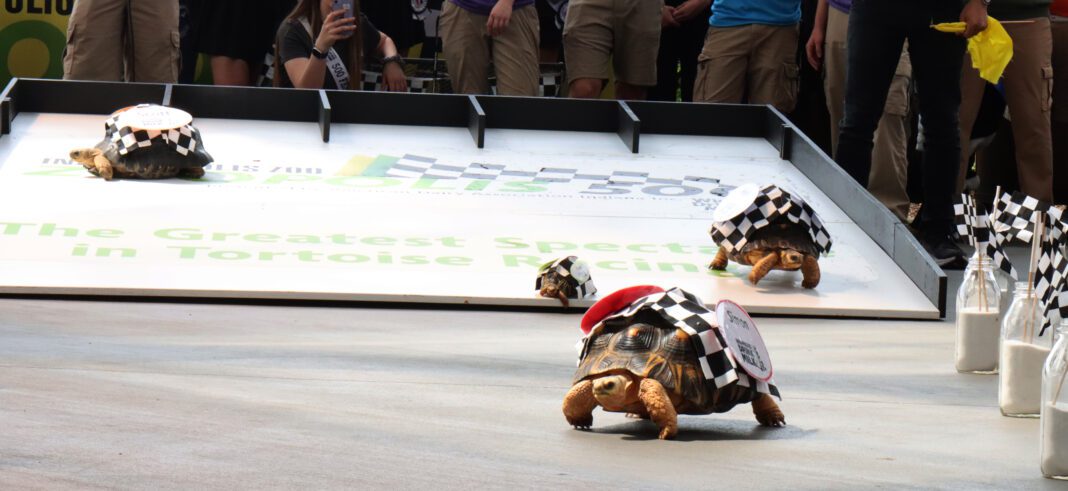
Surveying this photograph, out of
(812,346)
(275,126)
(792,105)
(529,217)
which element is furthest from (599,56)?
(812,346)

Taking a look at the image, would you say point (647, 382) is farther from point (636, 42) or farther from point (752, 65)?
point (636, 42)

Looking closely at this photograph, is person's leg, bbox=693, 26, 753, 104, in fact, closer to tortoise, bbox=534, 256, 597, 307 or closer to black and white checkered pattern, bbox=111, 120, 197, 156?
black and white checkered pattern, bbox=111, 120, 197, 156

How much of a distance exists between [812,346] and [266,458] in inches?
85.5

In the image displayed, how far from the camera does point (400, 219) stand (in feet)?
19.6

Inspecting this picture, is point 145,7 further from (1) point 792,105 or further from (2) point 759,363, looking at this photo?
(2) point 759,363

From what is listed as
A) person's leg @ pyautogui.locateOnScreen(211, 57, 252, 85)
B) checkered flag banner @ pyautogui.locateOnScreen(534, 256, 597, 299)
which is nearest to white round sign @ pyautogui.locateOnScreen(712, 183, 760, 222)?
checkered flag banner @ pyautogui.locateOnScreen(534, 256, 597, 299)

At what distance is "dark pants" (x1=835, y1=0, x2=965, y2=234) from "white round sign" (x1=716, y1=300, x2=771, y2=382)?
130 inches

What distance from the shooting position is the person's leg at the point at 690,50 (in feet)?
30.4

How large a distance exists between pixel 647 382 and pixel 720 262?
94.6 inches

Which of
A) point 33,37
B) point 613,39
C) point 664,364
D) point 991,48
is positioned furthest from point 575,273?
point 33,37

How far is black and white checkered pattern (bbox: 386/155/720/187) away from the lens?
6594mm

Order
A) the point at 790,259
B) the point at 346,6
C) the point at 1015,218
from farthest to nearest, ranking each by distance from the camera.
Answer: the point at 346,6, the point at 790,259, the point at 1015,218

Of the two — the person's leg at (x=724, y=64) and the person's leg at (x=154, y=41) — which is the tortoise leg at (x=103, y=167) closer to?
the person's leg at (x=154, y=41)

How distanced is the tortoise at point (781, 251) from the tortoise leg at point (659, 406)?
7.21 ft
